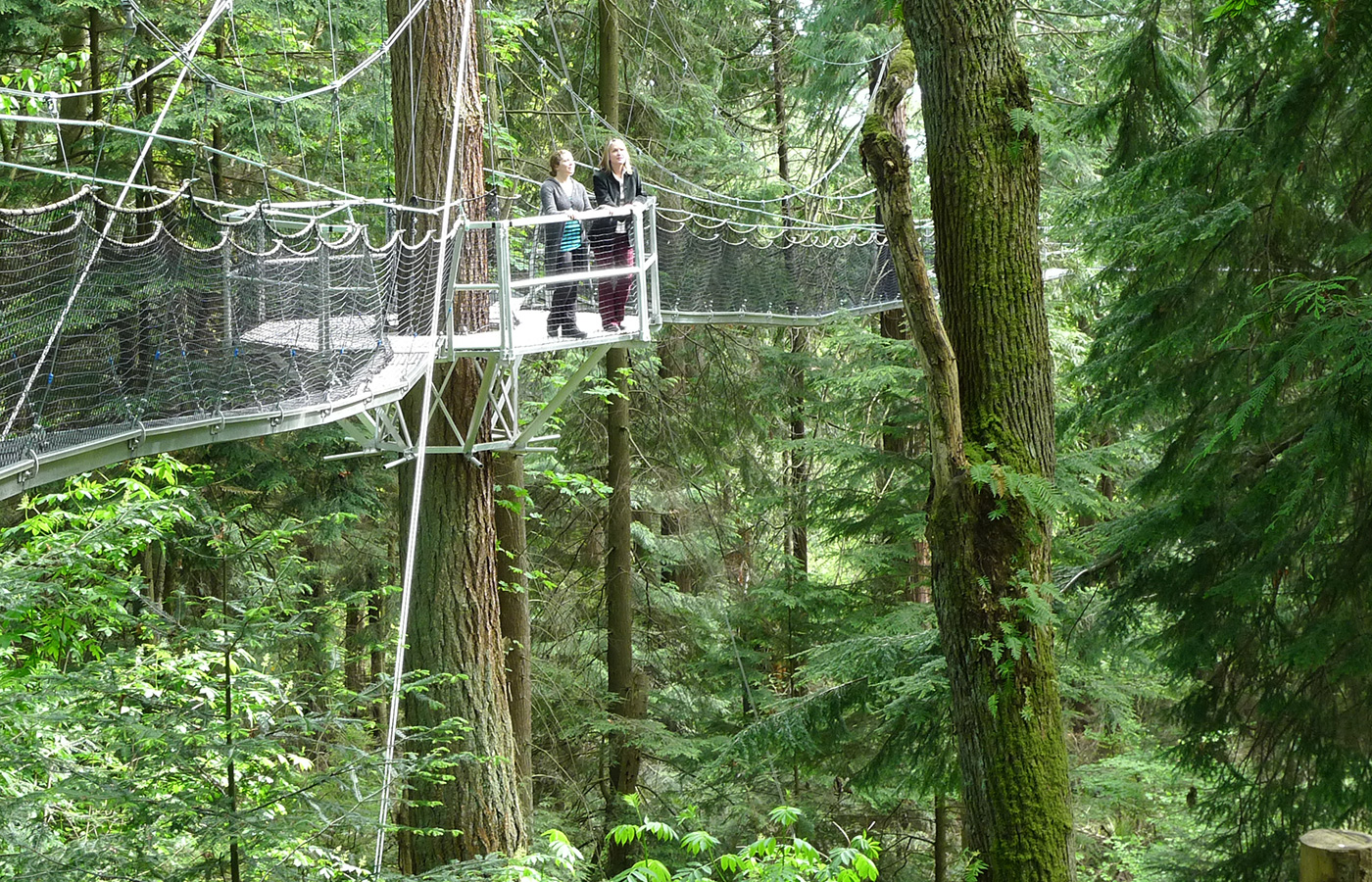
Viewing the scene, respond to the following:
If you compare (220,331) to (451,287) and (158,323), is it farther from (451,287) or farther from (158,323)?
(451,287)

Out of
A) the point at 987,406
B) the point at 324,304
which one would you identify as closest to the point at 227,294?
the point at 324,304

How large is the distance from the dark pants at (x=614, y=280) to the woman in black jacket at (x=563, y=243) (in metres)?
0.11

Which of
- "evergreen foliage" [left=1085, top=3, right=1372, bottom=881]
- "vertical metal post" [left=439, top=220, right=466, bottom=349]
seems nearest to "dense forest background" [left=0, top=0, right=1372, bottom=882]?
"evergreen foliage" [left=1085, top=3, right=1372, bottom=881]

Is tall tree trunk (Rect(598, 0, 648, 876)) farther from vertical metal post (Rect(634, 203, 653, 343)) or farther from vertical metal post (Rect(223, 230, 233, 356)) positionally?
vertical metal post (Rect(223, 230, 233, 356))

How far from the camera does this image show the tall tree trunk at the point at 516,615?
7422mm

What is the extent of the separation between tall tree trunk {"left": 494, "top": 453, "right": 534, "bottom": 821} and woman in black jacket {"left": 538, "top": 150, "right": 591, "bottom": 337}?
1916 mm

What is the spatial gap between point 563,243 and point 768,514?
268 inches

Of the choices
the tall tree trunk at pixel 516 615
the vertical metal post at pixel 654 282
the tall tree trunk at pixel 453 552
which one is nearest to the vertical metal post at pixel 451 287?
the tall tree trunk at pixel 453 552

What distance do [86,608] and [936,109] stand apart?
11.3 feet

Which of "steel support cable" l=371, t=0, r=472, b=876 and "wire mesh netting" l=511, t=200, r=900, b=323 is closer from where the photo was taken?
"steel support cable" l=371, t=0, r=472, b=876

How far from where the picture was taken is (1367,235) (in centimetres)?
354

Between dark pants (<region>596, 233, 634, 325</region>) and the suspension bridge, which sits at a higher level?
dark pants (<region>596, 233, 634, 325</region>)

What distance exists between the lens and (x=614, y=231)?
5.97 meters

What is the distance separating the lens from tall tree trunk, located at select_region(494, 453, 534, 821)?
24.3 ft
